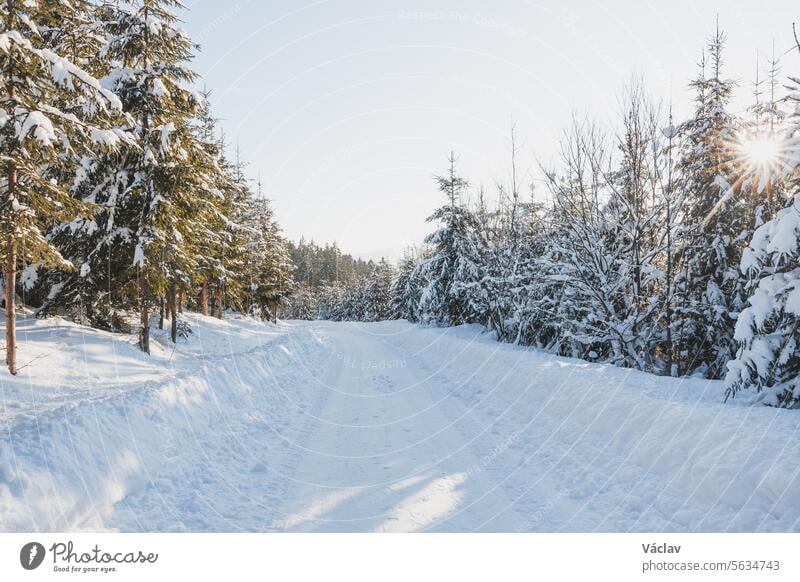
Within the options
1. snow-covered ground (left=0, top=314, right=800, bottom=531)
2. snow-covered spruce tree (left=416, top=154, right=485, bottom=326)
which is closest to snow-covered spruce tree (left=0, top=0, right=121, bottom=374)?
snow-covered ground (left=0, top=314, right=800, bottom=531)

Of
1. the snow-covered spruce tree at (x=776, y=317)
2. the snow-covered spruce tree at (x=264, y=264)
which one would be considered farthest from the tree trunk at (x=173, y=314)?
the snow-covered spruce tree at (x=776, y=317)

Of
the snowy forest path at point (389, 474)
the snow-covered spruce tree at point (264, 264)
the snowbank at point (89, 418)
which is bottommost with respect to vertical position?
the snowy forest path at point (389, 474)

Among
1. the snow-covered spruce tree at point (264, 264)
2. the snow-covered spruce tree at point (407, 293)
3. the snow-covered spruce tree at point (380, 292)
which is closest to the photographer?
the snow-covered spruce tree at point (264, 264)

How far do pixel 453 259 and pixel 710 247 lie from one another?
1678cm

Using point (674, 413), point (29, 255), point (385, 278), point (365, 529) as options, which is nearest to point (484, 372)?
point (674, 413)

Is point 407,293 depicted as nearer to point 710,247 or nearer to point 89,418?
point 710,247

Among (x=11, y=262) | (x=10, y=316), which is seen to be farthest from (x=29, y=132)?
(x=10, y=316)

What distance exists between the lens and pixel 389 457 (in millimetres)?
6164

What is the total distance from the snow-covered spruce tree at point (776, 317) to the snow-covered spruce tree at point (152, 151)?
47.2 ft

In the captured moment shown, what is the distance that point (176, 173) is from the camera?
13070 mm

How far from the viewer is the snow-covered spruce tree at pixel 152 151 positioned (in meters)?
12.9

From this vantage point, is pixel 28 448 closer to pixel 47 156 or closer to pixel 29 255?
pixel 29 255

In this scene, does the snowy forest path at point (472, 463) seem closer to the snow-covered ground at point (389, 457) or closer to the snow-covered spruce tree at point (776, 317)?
the snow-covered ground at point (389, 457)

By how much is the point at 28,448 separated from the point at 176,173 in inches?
422
